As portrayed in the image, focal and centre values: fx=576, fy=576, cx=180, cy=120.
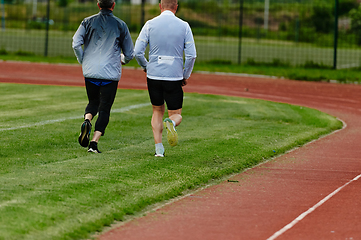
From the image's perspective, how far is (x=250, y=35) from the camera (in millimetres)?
43656

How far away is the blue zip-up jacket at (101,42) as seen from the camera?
295 inches

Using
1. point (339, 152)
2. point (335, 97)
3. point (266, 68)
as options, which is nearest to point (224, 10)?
point (266, 68)

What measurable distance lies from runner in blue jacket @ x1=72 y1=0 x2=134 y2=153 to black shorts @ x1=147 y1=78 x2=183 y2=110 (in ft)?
1.91

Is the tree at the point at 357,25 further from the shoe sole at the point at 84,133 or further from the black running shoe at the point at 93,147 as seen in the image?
the shoe sole at the point at 84,133

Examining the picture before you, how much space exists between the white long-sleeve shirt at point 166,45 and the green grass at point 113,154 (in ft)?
3.70

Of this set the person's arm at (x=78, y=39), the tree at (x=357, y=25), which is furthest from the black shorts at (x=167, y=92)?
the tree at (x=357, y=25)

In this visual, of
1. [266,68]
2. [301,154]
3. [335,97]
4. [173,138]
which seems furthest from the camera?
[266,68]

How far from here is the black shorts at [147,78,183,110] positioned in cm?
733

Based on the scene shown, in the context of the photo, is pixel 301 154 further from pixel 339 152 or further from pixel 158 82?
pixel 158 82

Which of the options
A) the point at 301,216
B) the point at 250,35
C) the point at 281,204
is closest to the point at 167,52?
the point at 281,204

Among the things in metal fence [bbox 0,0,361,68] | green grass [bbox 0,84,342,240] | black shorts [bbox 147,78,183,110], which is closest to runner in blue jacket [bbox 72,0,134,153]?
black shorts [bbox 147,78,183,110]

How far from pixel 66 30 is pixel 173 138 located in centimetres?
3987

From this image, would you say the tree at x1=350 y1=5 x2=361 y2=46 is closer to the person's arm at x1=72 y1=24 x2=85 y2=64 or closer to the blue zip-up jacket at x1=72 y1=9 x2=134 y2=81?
the blue zip-up jacket at x1=72 y1=9 x2=134 y2=81

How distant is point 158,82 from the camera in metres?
7.33
